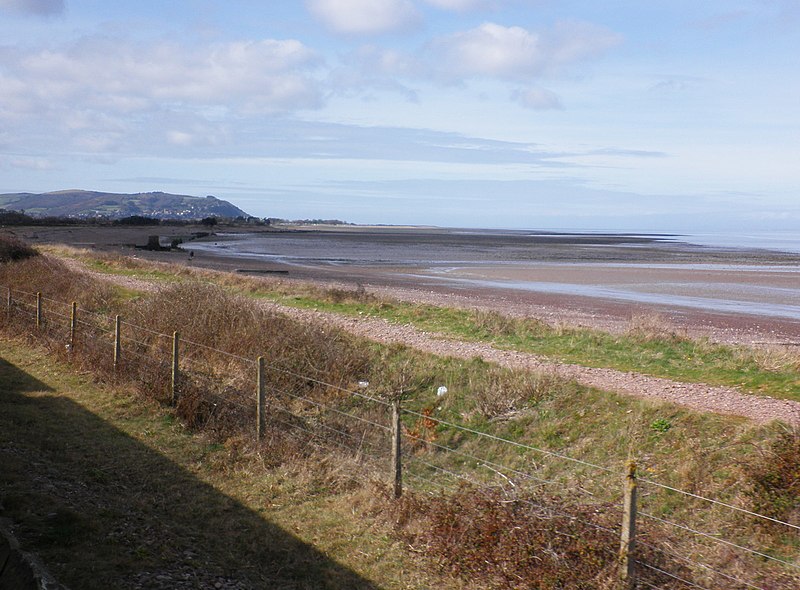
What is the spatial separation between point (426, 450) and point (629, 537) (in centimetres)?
659

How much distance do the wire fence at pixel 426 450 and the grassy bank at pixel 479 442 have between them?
3 centimetres

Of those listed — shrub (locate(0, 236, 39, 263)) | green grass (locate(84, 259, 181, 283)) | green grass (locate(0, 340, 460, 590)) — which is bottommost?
green grass (locate(0, 340, 460, 590))

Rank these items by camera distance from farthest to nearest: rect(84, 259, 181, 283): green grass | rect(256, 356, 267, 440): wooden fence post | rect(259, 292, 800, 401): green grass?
rect(84, 259, 181, 283): green grass, rect(259, 292, 800, 401): green grass, rect(256, 356, 267, 440): wooden fence post

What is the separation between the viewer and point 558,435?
1263 cm

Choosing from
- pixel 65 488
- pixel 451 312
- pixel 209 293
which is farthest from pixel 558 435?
pixel 451 312

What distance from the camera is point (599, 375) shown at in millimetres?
14523

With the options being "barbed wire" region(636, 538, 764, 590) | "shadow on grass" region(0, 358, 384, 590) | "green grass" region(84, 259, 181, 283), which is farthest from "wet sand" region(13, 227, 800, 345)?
"shadow on grass" region(0, 358, 384, 590)

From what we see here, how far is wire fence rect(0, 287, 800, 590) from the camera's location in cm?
715

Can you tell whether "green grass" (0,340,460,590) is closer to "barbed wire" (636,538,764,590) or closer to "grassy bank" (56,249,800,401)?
"barbed wire" (636,538,764,590)

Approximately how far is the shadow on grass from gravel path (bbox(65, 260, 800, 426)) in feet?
22.9

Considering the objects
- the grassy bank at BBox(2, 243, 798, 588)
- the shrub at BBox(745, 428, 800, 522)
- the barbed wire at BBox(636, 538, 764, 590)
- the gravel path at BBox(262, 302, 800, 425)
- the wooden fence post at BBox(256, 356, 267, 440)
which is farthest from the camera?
the gravel path at BBox(262, 302, 800, 425)

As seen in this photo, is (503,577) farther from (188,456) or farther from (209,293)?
(209,293)

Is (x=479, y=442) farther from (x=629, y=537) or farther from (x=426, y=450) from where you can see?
(x=629, y=537)

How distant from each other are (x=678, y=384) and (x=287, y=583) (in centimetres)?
874
